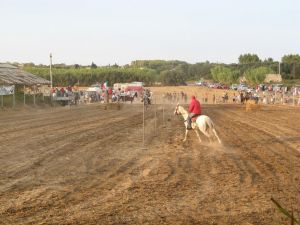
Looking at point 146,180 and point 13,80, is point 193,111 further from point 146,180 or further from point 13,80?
point 13,80

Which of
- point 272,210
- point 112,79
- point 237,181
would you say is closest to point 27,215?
point 272,210

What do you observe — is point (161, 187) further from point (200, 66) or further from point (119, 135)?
point (200, 66)

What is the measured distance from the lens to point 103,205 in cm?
938

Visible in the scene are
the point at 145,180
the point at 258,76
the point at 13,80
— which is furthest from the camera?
the point at 258,76

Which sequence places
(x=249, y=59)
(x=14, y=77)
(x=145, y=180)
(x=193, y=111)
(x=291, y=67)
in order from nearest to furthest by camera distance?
(x=145, y=180) → (x=193, y=111) → (x=14, y=77) → (x=291, y=67) → (x=249, y=59)

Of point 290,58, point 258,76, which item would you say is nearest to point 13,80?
point 258,76

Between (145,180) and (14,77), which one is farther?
(14,77)

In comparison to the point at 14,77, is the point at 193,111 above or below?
below

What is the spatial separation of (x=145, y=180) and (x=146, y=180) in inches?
0.8

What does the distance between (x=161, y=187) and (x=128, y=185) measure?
71cm

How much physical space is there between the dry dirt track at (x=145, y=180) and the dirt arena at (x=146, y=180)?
2 cm

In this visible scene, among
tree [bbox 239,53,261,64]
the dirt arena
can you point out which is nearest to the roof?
the dirt arena

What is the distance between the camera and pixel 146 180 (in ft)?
39.1

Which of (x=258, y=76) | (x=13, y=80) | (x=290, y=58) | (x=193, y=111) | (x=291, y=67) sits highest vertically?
(x=290, y=58)
